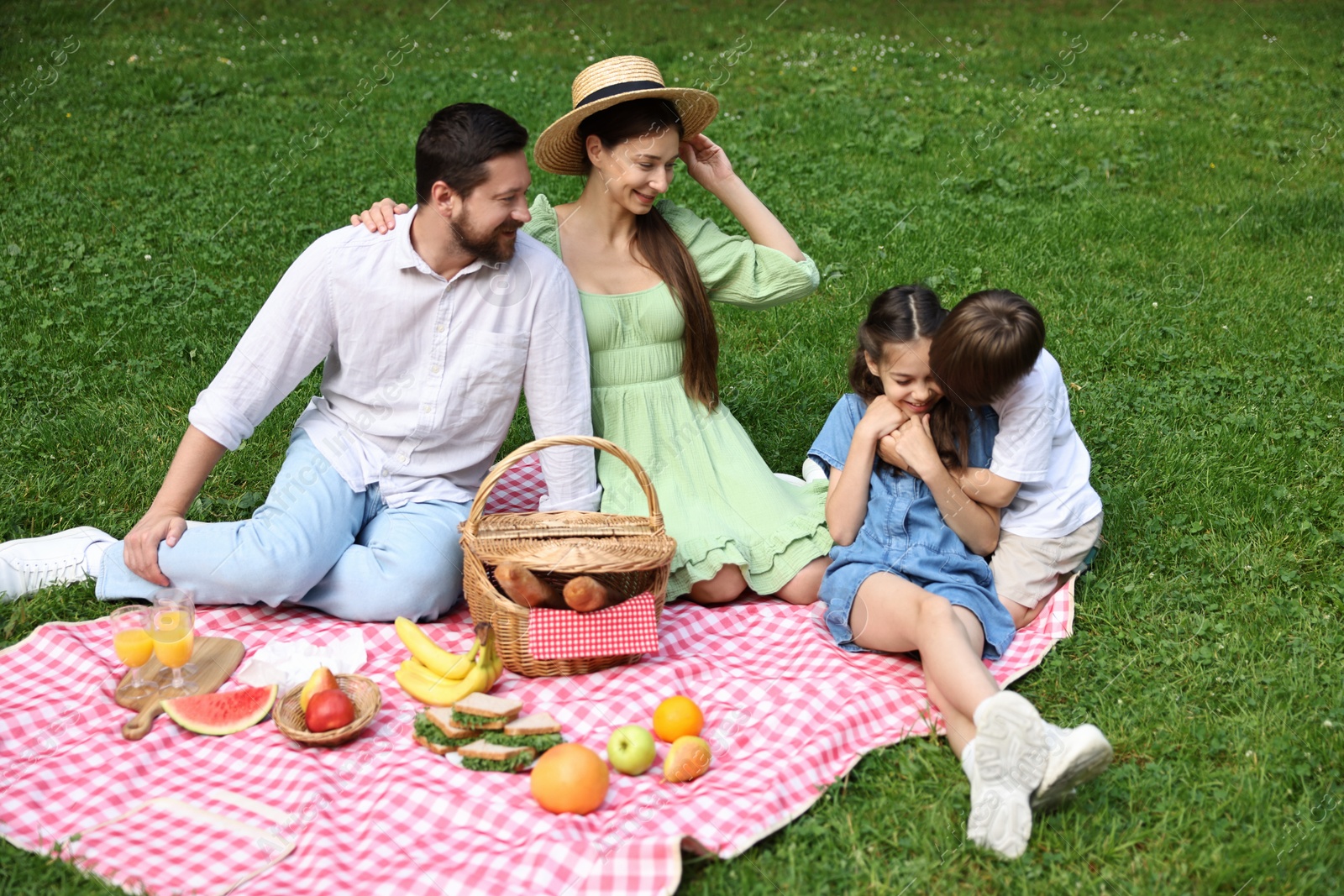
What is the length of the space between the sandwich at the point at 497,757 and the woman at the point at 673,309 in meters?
1.04

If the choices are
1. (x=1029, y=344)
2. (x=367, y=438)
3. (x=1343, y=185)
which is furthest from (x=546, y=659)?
(x=1343, y=185)

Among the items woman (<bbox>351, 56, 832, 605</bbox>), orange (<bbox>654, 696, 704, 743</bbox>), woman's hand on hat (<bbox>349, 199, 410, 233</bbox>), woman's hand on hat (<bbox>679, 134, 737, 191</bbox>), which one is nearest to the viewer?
orange (<bbox>654, 696, 704, 743</bbox>)

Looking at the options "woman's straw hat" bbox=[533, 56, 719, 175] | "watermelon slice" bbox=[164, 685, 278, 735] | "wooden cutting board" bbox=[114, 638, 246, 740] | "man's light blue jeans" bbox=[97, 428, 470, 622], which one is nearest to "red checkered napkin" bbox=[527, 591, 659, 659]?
"man's light blue jeans" bbox=[97, 428, 470, 622]

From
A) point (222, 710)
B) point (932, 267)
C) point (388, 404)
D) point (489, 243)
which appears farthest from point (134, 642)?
point (932, 267)

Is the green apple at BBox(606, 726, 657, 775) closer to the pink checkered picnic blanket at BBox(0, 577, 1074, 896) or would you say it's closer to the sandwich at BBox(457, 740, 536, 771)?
the pink checkered picnic blanket at BBox(0, 577, 1074, 896)

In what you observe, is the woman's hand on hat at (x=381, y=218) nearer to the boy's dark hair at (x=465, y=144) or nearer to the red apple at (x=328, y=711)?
the boy's dark hair at (x=465, y=144)

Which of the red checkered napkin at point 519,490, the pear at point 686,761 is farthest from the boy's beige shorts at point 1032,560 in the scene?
the red checkered napkin at point 519,490

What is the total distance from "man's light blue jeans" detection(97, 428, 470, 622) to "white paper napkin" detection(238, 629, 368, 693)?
189mm

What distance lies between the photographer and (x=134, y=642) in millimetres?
3438

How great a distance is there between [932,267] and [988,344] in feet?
11.8

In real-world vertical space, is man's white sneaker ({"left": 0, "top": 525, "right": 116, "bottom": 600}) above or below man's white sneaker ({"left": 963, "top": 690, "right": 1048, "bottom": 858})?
above

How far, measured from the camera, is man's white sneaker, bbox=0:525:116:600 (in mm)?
3986

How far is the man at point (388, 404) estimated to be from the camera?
3.80 m

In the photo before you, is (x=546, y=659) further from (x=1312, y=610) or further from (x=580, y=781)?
(x=1312, y=610)
